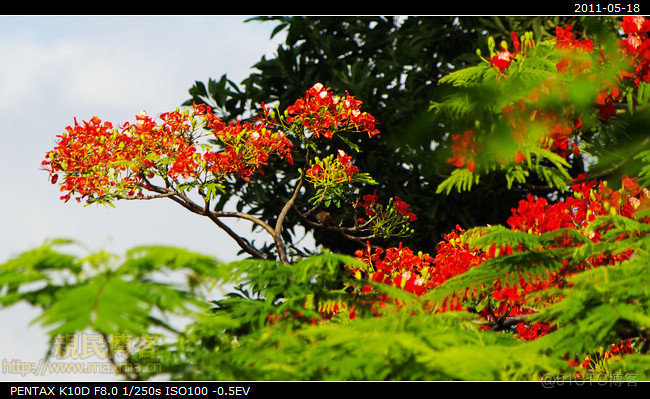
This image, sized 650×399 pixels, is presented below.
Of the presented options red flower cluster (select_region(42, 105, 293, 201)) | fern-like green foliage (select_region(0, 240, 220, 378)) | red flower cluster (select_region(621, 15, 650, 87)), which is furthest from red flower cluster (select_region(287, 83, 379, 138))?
fern-like green foliage (select_region(0, 240, 220, 378))

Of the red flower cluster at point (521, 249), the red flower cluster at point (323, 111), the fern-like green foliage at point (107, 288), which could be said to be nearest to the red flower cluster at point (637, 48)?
the red flower cluster at point (521, 249)

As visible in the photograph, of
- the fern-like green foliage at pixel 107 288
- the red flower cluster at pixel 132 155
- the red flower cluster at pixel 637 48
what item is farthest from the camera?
the red flower cluster at pixel 132 155

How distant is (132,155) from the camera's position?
7.93 m

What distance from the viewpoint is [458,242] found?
768 cm

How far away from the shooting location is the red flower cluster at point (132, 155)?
783 cm

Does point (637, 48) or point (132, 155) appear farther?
point (132, 155)

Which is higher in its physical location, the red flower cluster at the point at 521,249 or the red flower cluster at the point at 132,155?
the red flower cluster at the point at 132,155

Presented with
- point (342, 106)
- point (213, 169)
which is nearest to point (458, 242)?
point (342, 106)

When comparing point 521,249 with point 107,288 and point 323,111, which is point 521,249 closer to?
point 323,111

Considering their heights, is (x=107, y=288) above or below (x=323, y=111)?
below

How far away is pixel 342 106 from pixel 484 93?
8.84ft

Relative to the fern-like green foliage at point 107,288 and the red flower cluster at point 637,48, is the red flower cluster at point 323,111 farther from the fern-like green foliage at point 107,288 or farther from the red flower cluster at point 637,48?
the fern-like green foliage at point 107,288

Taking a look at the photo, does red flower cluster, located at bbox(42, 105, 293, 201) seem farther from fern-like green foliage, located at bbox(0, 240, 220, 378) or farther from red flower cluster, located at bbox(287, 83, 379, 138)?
fern-like green foliage, located at bbox(0, 240, 220, 378)

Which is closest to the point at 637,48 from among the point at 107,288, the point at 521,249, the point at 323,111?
the point at 521,249
